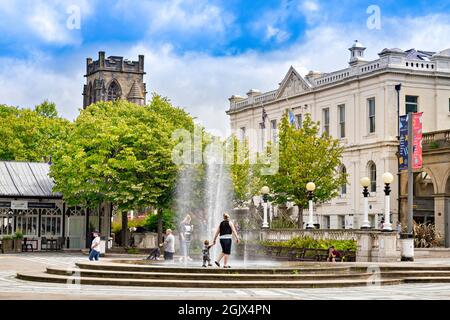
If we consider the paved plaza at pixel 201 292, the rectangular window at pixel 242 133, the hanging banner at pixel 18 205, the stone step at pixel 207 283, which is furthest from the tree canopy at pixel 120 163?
the stone step at pixel 207 283

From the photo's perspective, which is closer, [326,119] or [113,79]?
[326,119]

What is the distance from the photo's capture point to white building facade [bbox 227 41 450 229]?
71500mm

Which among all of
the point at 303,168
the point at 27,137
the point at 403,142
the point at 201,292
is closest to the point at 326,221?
the point at 303,168

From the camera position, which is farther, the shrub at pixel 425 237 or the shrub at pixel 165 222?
the shrub at pixel 165 222

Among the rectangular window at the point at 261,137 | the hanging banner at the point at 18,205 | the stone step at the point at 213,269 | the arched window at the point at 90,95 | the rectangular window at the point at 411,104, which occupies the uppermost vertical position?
the arched window at the point at 90,95

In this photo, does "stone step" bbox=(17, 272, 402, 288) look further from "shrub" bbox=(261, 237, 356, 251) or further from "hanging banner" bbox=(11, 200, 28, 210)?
"hanging banner" bbox=(11, 200, 28, 210)

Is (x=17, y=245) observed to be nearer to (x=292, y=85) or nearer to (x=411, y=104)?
(x=411, y=104)

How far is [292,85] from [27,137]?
26869mm

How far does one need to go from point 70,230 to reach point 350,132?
80.4 feet

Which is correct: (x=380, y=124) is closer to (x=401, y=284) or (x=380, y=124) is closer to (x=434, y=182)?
(x=434, y=182)

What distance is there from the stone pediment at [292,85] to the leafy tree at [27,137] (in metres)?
20.8

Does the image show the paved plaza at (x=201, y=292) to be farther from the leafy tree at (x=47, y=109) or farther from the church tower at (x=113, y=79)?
the church tower at (x=113, y=79)

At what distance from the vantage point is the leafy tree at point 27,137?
90.4 metres

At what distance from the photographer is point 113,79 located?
14800cm
